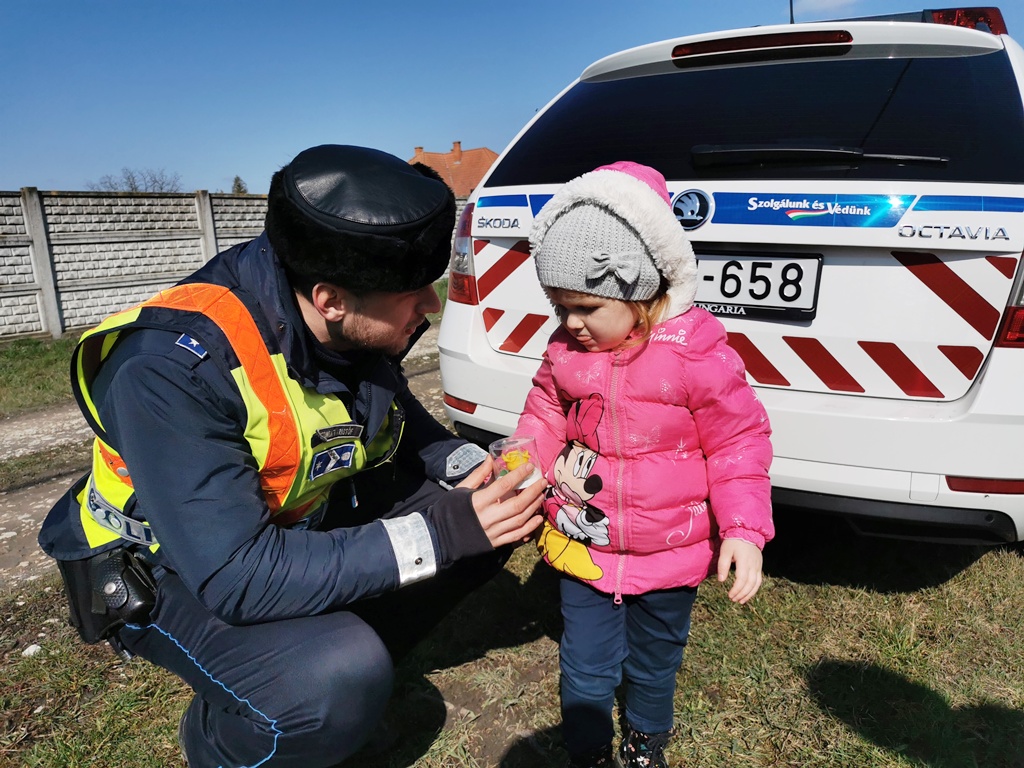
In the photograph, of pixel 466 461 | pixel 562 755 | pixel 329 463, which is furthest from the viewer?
pixel 466 461

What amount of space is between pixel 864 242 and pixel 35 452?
185 inches

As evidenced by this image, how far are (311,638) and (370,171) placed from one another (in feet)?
3.33

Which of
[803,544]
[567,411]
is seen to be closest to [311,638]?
[567,411]

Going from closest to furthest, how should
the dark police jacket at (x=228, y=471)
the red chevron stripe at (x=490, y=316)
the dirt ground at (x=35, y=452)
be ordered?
the dark police jacket at (x=228, y=471)
the red chevron stripe at (x=490, y=316)
the dirt ground at (x=35, y=452)

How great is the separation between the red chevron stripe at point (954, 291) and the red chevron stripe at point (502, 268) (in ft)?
3.58

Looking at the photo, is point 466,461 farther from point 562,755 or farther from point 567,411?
point 562,755

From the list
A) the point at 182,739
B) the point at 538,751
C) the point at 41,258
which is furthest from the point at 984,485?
the point at 41,258

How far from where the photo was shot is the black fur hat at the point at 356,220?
141 centimetres

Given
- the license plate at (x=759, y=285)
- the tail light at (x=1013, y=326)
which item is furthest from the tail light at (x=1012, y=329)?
the license plate at (x=759, y=285)

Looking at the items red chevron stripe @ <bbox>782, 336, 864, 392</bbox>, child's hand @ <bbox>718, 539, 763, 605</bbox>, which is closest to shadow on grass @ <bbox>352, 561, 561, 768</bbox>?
child's hand @ <bbox>718, 539, 763, 605</bbox>

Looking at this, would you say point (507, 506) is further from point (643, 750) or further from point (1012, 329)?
point (1012, 329)

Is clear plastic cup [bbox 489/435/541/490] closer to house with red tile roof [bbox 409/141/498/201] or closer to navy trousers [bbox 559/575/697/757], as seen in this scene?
navy trousers [bbox 559/575/697/757]

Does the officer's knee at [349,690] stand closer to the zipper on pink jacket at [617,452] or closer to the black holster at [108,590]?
the black holster at [108,590]

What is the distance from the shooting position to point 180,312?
148 centimetres
